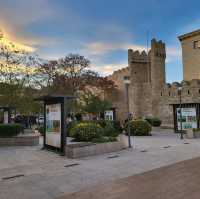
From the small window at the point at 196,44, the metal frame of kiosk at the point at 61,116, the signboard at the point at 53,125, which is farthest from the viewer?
the small window at the point at 196,44

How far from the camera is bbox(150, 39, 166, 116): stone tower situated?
33.9 m

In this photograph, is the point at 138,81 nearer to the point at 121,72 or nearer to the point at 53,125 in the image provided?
the point at 121,72

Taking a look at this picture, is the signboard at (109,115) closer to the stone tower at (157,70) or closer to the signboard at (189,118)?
the signboard at (189,118)

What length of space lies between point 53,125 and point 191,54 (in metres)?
29.6

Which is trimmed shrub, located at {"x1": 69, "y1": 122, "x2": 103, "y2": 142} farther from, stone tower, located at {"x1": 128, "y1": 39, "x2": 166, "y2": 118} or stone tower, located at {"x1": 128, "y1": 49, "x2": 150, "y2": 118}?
stone tower, located at {"x1": 128, "y1": 49, "x2": 150, "y2": 118}

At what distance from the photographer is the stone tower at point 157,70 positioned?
111 ft

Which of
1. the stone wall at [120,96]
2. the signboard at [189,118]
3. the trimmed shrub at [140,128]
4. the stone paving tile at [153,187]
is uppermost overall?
the stone wall at [120,96]

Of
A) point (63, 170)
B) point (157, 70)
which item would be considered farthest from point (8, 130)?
point (157, 70)

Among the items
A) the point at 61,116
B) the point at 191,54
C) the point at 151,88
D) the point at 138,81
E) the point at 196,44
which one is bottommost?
the point at 61,116

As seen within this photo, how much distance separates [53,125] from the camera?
10.6 meters

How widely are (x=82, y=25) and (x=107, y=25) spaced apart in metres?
1.45

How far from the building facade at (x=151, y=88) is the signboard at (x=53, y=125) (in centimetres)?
2091

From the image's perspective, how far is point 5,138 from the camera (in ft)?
41.4

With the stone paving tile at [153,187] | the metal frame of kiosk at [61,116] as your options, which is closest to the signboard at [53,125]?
the metal frame of kiosk at [61,116]
